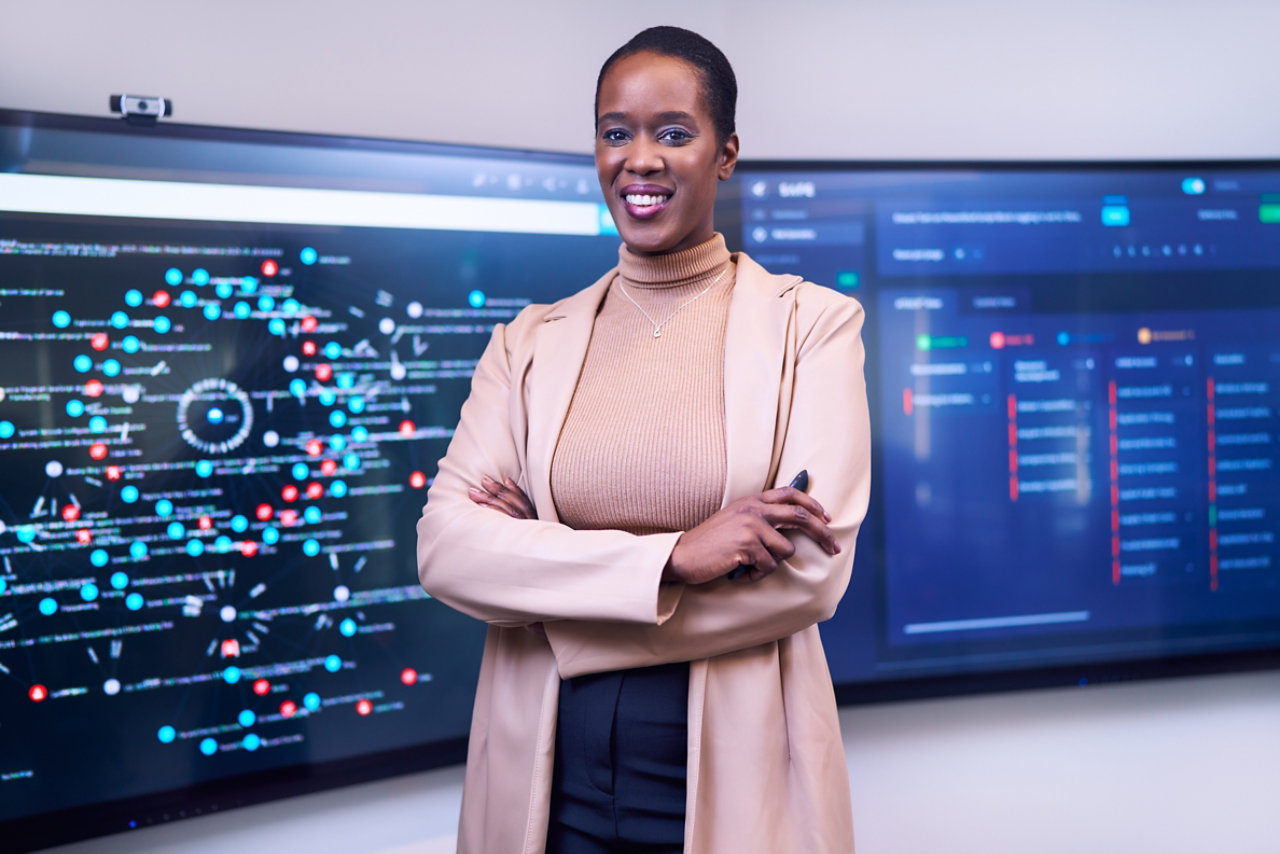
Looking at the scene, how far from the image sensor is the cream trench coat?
47.6 inches

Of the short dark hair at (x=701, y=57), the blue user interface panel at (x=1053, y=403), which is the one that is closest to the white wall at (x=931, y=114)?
the blue user interface panel at (x=1053, y=403)

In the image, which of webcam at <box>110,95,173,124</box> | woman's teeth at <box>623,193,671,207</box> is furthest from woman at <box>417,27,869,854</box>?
webcam at <box>110,95,173,124</box>

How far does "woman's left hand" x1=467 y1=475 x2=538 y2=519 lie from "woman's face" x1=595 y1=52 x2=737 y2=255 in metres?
0.42

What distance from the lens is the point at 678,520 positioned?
4.23 ft

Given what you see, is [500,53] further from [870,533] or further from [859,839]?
[859,839]

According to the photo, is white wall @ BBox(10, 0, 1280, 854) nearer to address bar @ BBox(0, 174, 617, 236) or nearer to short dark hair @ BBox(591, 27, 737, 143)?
address bar @ BBox(0, 174, 617, 236)

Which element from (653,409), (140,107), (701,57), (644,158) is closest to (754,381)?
(653,409)

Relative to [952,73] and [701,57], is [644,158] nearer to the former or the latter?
[701,57]

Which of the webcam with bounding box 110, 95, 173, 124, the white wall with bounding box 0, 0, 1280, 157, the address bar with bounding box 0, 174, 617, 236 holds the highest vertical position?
the white wall with bounding box 0, 0, 1280, 157

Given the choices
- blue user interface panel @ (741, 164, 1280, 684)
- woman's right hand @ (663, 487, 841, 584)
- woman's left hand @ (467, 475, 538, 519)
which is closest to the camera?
woman's right hand @ (663, 487, 841, 584)

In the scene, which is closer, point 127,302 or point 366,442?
point 127,302

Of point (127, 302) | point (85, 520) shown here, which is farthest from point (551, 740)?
point (127, 302)

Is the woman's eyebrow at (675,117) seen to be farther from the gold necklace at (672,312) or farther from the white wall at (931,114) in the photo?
the white wall at (931,114)

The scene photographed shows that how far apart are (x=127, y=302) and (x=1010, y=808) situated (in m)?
2.42
